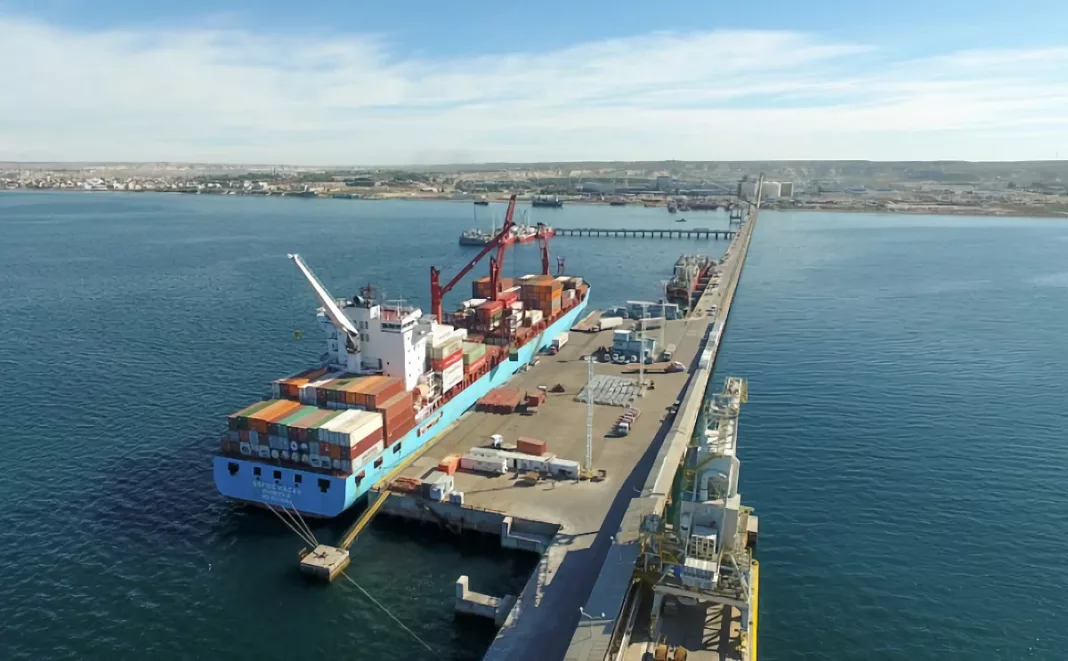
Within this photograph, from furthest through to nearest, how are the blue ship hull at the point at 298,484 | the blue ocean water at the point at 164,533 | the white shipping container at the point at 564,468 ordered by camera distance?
the white shipping container at the point at 564,468 < the blue ship hull at the point at 298,484 < the blue ocean water at the point at 164,533

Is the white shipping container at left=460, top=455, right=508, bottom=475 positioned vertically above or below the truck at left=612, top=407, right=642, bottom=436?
below

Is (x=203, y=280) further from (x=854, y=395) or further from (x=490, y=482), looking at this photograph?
(x=854, y=395)

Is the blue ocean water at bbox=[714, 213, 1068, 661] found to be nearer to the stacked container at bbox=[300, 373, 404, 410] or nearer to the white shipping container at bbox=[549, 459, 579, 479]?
the white shipping container at bbox=[549, 459, 579, 479]

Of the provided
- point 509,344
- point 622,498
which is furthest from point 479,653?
point 509,344

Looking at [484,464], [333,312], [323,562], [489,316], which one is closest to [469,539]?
[484,464]

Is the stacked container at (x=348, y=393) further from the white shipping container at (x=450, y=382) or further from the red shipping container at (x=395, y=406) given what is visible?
the white shipping container at (x=450, y=382)

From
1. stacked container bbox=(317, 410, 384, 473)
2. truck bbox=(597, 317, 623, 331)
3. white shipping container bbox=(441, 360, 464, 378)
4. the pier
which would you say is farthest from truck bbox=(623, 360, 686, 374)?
stacked container bbox=(317, 410, 384, 473)

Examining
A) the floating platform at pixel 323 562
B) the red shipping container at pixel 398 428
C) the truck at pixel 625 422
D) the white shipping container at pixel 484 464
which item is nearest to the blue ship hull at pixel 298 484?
the red shipping container at pixel 398 428
